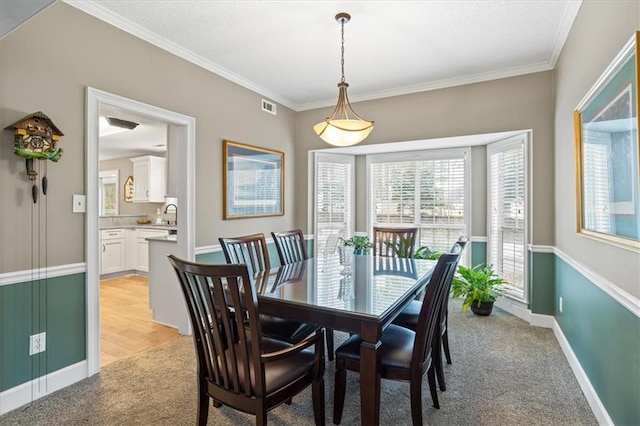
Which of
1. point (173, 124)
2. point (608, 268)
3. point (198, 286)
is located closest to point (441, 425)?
point (608, 268)

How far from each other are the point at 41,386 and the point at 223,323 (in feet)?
5.59

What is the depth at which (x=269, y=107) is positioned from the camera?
14.2 ft

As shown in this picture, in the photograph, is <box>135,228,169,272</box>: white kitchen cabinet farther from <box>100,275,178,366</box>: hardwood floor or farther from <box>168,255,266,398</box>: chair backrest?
<box>168,255,266,398</box>: chair backrest

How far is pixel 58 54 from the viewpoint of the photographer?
7.44 feet

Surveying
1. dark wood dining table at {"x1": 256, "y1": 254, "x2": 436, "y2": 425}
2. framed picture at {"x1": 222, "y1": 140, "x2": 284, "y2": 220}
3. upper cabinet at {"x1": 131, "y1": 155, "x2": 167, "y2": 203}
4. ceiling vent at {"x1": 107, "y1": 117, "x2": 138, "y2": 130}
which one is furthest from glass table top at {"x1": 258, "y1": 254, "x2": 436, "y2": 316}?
upper cabinet at {"x1": 131, "y1": 155, "x2": 167, "y2": 203}

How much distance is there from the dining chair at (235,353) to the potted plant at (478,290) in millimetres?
2608

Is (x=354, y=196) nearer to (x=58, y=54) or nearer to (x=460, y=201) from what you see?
(x=460, y=201)

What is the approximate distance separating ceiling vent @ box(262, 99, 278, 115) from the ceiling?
0.27m

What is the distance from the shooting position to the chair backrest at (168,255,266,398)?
1.37 metres

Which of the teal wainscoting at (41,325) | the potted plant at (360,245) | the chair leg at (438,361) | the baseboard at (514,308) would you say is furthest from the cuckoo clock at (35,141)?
the baseboard at (514,308)

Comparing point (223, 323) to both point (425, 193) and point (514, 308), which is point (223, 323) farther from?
point (425, 193)

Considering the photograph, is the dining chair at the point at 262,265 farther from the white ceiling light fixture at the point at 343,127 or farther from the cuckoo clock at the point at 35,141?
the cuckoo clock at the point at 35,141

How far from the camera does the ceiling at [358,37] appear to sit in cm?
246

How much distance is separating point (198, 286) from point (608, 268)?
2.10 meters
